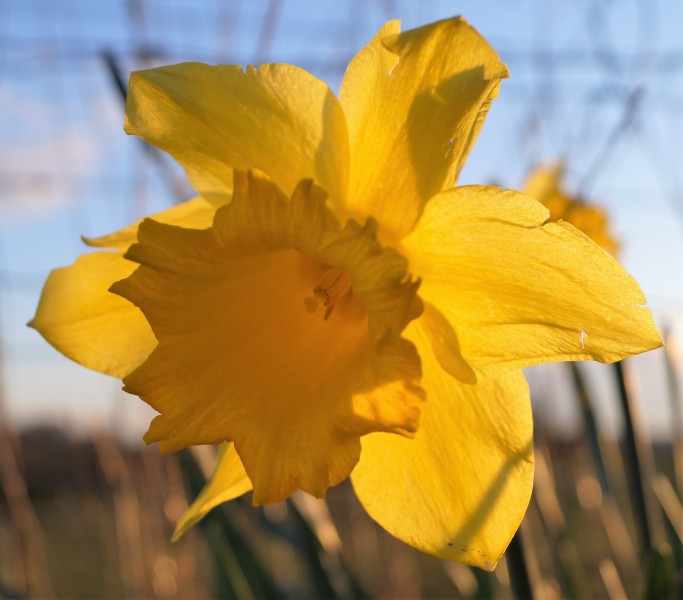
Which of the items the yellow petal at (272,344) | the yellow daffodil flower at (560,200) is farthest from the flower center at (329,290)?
the yellow daffodil flower at (560,200)

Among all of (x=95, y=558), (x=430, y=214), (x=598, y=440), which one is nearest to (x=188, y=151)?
(x=430, y=214)

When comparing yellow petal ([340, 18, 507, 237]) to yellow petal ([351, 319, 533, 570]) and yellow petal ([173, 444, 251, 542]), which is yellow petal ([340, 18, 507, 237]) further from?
yellow petal ([173, 444, 251, 542])

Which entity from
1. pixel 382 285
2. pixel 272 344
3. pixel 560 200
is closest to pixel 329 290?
pixel 272 344

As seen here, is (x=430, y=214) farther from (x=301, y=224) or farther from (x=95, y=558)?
(x=95, y=558)

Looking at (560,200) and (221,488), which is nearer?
(221,488)

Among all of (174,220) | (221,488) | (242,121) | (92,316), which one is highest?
(242,121)

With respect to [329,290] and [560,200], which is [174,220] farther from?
[560,200]
